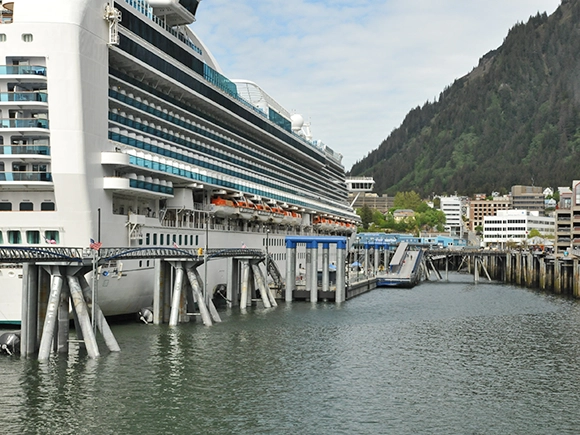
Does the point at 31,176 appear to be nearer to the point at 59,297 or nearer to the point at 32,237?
the point at 32,237

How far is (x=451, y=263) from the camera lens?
198 metres

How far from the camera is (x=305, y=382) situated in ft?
120

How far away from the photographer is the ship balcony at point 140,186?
4859 cm

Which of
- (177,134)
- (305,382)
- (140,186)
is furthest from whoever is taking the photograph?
(177,134)

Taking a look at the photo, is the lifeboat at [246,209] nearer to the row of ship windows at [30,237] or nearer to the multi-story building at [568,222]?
the row of ship windows at [30,237]

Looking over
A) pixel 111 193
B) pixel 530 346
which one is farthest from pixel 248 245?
pixel 530 346

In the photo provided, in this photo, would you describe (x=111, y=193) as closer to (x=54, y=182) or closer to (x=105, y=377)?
(x=54, y=182)

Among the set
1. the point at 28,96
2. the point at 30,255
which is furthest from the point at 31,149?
the point at 30,255

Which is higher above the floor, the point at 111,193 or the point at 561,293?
the point at 111,193

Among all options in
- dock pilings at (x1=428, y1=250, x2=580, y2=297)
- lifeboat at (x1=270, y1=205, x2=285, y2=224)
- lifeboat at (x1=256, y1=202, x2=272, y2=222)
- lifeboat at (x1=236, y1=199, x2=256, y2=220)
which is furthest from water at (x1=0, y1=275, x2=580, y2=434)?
dock pilings at (x1=428, y1=250, x2=580, y2=297)

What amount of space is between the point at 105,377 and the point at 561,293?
244ft

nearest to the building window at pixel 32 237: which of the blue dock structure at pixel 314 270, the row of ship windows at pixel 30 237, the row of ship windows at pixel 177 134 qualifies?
the row of ship windows at pixel 30 237

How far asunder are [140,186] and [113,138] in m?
3.71

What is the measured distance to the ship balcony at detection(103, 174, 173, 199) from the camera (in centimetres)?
4859
